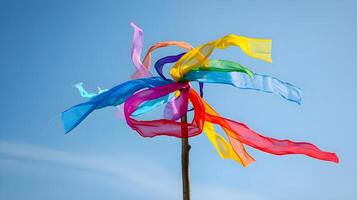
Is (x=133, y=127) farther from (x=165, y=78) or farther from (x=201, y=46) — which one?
(x=201, y=46)

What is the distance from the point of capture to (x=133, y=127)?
3527 mm

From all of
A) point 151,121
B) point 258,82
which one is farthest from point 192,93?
point 258,82

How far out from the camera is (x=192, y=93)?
3633mm

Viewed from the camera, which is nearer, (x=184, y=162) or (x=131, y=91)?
(x=184, y=162)

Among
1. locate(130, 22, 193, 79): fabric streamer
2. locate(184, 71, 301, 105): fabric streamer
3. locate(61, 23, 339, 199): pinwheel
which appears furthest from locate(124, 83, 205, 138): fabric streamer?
locate(130, 22, 193, 79): fabric streamer

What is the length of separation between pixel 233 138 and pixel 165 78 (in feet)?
2.24

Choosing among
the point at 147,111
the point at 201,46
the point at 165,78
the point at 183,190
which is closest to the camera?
the point at 183,190

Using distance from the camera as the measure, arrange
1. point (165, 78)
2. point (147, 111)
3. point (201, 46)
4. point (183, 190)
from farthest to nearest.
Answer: point (147, 111), point (165, 78), point (201, 46), point (183, 190)

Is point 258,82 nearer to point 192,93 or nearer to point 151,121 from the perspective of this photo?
point 192,93

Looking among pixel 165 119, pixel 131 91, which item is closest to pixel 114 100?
pixel 131 91

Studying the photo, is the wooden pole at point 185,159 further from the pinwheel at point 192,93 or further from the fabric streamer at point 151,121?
the fabric streamer at point 151,121

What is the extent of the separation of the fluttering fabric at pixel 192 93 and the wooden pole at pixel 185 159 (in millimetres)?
16

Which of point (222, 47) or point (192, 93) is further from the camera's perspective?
point (192, 93)

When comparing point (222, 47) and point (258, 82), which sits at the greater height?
point (222, 47)
